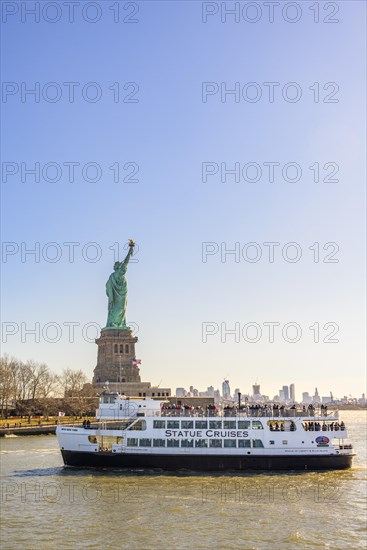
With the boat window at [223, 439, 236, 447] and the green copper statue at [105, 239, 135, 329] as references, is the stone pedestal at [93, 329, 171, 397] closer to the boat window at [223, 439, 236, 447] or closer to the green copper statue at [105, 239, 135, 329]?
the green copper statue at [105, 239, 135, 329]

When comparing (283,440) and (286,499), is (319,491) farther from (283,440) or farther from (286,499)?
(283,440)

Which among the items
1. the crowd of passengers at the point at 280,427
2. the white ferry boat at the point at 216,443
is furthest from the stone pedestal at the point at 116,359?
the crowd of passengers at the point at 280,427

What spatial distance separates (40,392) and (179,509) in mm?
88156

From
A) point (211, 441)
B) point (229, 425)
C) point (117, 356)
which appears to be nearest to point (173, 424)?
point (211, 441)

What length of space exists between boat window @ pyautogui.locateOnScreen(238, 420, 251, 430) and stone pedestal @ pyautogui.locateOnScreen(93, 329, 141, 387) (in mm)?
65610

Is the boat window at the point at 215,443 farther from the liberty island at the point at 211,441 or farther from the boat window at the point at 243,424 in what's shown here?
the boat window at the point at 243,424

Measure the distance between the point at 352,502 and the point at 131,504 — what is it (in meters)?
13.8

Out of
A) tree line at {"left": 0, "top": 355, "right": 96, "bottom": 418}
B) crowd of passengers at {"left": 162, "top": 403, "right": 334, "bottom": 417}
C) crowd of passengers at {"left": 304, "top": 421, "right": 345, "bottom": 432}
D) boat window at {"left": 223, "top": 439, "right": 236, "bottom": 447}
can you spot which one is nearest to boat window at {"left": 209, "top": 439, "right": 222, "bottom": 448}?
boat window at {"left": 223, "top": 439, "right": 236, "bottom": 447}

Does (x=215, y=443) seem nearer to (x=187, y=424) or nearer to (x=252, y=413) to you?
(x=187, y=424)

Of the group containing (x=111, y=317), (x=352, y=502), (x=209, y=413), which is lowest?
(x=352, y=502)

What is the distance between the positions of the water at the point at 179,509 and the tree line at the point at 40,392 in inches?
2265

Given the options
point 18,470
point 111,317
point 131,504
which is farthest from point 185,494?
point 111,317

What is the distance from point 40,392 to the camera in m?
117

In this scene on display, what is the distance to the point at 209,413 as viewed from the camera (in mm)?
50438
